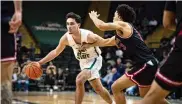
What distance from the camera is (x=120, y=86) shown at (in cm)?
583

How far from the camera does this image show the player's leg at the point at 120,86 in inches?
227

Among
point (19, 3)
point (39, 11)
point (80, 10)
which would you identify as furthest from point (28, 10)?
point (19, 3)

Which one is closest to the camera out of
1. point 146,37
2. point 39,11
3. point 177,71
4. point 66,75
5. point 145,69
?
point 177,71

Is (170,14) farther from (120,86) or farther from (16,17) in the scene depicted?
(120,86)

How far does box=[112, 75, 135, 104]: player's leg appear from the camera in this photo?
18.9 feet

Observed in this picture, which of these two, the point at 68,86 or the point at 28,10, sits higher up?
the point at 28,10

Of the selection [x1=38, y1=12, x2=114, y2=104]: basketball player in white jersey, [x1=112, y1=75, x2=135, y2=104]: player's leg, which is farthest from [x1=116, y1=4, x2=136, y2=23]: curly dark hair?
[x1=38, y1=12, x2=114, y2=104]: basketball player in white jersey

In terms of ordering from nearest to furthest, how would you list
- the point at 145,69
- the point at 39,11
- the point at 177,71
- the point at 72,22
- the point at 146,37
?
the point at 177,71 → the point at 145,69 → the point at 72,22 → the point at 146,37 → the point at 39,11

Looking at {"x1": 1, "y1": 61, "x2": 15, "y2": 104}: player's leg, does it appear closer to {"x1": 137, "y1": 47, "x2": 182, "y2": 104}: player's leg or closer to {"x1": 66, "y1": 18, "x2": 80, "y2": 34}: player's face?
{"x1": 137, "y1": 47, "x2": 182, "y2": 104}: player's leg

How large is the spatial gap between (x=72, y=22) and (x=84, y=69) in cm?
90

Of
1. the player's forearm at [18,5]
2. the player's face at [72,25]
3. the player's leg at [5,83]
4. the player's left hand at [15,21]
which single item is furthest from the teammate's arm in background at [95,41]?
the player's forearm at [18,5]

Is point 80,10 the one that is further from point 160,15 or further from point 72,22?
point 72,22

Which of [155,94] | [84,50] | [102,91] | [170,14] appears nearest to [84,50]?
[84,50]

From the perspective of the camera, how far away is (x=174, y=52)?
3389mm
